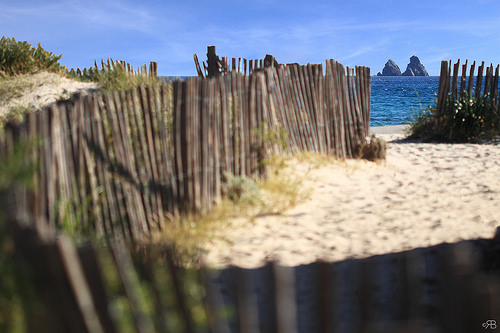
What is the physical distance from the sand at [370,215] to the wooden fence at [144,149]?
0.63 m

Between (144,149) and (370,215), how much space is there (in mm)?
2403

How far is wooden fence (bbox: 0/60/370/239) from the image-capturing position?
297 centimetres

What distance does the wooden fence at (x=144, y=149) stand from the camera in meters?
2.97

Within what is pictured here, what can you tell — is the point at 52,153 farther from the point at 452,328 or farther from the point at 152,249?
the point at 452,328

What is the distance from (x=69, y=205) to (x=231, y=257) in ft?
4.27

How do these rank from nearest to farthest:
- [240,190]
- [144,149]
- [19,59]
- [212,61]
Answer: [144,149] < [240,190] < [212,61] < [19,59]

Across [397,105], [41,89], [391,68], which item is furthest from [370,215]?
[391,68]

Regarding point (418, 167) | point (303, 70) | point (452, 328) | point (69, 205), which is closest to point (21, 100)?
point (303, 70)

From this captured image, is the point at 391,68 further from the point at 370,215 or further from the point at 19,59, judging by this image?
the point at 370,215

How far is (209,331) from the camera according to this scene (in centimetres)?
141

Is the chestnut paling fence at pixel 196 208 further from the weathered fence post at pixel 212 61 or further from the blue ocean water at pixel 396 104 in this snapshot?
the weathered fence post at pixel 212 61

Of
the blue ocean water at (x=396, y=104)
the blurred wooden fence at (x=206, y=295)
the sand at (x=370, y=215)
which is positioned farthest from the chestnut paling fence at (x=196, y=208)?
the blue ocean water at (x=396, y=104)

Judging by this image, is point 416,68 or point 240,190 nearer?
point 240,190

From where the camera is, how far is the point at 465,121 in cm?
870
